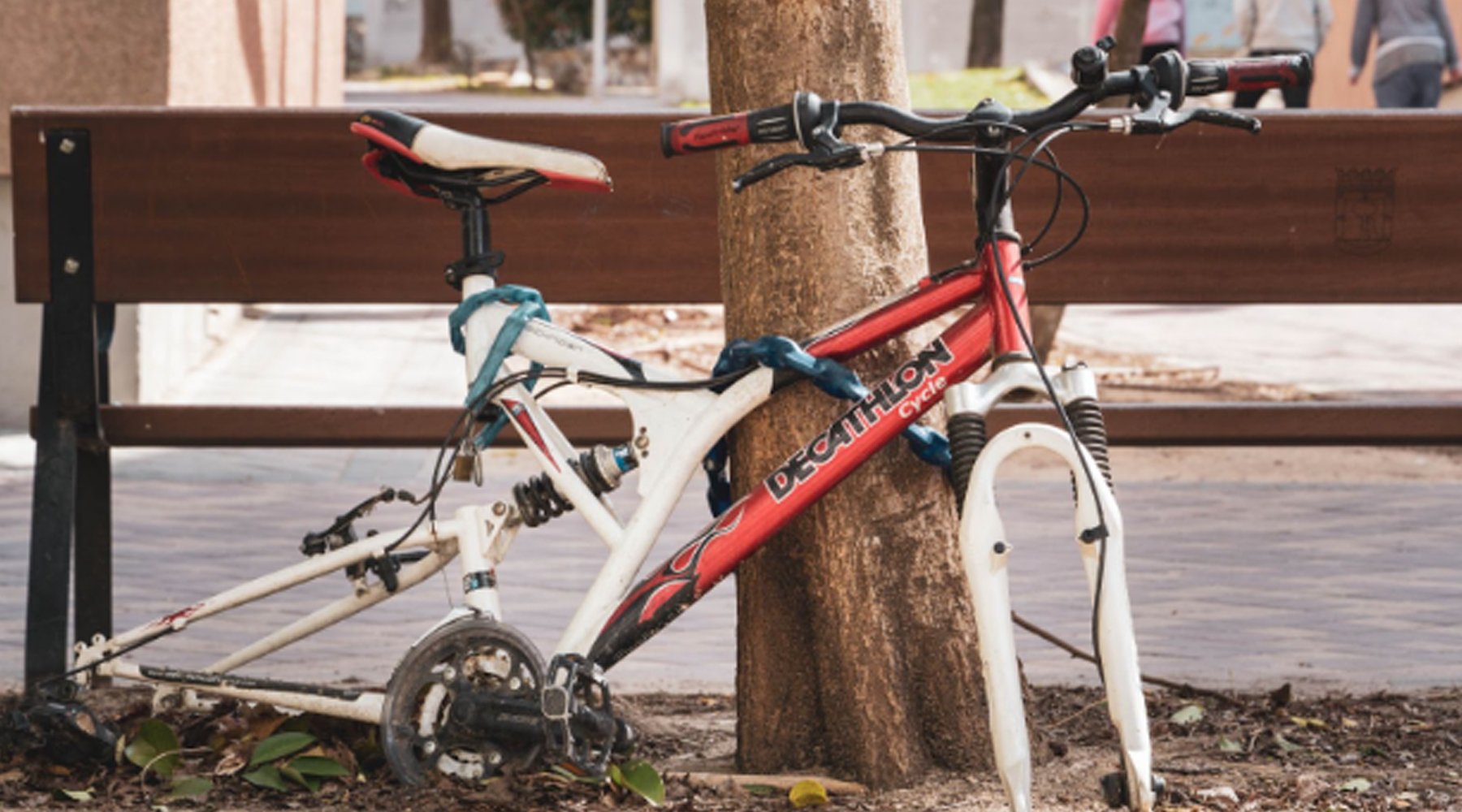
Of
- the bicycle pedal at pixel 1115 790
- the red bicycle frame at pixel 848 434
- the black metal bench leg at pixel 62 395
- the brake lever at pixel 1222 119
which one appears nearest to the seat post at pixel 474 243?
the red bicycle frame at pixel 848 434

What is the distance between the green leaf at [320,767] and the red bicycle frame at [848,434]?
1.91 ft

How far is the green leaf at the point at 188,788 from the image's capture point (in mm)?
3668

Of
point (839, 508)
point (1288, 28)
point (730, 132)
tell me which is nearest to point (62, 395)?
point (839, 508)

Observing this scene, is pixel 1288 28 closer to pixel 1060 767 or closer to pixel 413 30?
pixel 1060 767

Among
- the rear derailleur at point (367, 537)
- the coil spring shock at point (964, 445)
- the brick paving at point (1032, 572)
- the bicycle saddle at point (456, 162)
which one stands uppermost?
the bicycle saddle at point (456, 162)

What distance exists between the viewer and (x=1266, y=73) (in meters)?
3.04

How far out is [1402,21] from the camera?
12.5 meters

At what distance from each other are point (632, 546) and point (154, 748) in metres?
1.03

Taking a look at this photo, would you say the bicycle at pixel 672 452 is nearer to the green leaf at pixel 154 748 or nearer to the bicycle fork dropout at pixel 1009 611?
the bicycle fork dropout at pixel 1009 611

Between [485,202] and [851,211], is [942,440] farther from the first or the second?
[485,202]

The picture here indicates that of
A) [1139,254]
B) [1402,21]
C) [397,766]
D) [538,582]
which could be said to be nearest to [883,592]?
[397,766]

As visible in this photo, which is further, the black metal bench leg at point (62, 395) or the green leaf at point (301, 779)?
the black metal bench leg at point (62, 395)

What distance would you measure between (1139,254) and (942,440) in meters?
1.14

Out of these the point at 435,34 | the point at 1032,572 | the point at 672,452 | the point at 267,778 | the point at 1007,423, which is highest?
the point at 435,34
